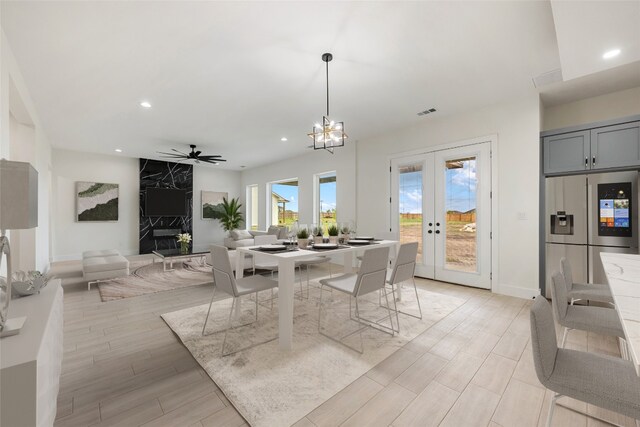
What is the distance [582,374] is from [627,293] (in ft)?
1.38

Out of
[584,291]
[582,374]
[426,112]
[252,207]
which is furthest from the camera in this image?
[252,207]

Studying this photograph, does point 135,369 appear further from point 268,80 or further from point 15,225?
point 268,80

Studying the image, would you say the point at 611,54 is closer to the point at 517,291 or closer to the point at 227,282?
the point at 517,291

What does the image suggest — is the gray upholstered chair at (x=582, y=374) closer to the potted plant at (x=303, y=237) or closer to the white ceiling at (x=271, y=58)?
the potted plant at (x=303, y=237)

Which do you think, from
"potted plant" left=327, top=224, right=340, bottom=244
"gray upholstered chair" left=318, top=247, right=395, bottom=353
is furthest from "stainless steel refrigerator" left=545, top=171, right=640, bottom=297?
"potted plant" left=327, top=224, right=340, bottom=244

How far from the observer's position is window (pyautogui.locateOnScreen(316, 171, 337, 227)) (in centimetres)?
652

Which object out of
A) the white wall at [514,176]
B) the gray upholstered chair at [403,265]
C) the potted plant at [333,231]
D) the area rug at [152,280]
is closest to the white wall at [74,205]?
the area rug at [152,280]

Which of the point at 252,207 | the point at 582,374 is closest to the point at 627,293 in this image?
the point at 582,374

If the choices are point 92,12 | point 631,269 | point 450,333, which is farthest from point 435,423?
point 92,12

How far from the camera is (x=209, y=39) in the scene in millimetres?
2436

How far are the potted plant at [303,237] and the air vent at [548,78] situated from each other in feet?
10.6

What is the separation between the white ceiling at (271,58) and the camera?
2121 millimetres

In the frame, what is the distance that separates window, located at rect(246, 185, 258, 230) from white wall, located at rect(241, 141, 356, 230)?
18 cm

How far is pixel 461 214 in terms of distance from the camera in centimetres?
423
